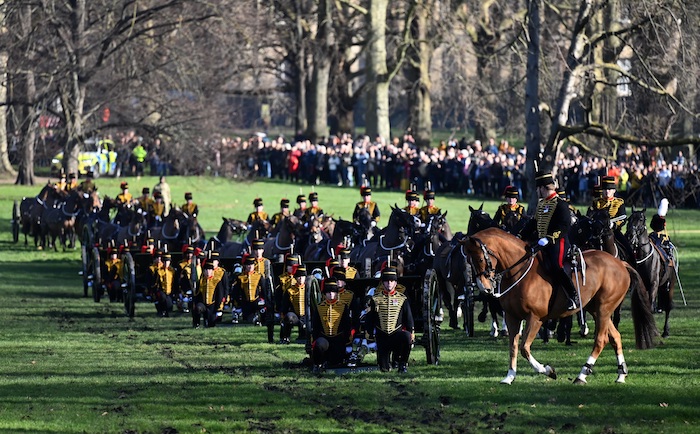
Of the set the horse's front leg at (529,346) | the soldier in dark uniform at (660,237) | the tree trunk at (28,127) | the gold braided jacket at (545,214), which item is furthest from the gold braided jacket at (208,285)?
the tree trunk at (28,127)

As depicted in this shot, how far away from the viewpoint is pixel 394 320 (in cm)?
1588

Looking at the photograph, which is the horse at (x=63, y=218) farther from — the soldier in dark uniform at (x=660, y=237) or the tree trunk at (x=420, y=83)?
the tree trunk at (x=420, y=83)

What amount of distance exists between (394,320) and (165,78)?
30.1 metres

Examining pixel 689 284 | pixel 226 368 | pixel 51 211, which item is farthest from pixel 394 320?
pixel 51 211

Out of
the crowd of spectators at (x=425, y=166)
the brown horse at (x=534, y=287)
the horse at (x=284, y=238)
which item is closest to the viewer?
the brown horse at (x=534, y=287)

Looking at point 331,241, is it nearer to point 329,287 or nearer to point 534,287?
point 329,287

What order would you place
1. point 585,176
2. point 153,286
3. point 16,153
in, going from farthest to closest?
point 16,153
point 585,176
point 153,286

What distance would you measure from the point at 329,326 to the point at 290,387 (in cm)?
122

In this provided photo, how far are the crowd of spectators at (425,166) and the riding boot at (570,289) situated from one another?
2534 cm

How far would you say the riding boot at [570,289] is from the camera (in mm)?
15227

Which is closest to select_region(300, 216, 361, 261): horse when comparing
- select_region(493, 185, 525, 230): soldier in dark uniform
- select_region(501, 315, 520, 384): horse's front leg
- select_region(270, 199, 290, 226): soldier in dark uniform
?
select_region(270, 199, 290, 226): soldier in dark uniform

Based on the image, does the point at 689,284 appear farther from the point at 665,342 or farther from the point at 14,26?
the point at 14,26

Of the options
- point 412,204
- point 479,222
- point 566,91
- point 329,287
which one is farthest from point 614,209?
point 566,91

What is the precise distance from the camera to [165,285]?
23.8 m
